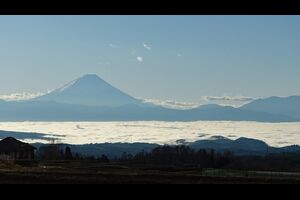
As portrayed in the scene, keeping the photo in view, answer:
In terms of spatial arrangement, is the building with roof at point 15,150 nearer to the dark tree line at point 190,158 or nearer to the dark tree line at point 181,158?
the dark tree line at point 190,158

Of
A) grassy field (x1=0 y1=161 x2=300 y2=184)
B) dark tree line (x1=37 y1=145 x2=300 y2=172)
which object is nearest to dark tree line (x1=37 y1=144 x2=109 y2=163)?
dark tree line (x1=37 y1=145 x2=300 y2=172)

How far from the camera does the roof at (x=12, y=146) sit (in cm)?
348

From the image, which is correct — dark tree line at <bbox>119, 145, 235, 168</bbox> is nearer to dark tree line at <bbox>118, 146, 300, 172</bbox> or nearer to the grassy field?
dark tree line at <bbox>118, 146, 300, 172</bbox>

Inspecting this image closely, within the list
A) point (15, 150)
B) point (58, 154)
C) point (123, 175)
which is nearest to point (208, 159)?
point (123, 175)

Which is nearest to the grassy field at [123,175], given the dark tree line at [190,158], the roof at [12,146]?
the dark tree line at [190,158]

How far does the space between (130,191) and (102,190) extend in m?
0.14

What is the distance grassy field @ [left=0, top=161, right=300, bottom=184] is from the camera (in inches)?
114

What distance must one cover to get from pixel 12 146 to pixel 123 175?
2.89ft

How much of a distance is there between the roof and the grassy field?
264 mm

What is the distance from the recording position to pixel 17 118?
13.2 ft

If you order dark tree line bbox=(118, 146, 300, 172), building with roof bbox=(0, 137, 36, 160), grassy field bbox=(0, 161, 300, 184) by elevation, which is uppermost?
building with roof bbox=(0, 137, 36, 160)

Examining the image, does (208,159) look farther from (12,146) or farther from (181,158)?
(12,146)
